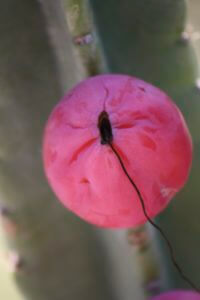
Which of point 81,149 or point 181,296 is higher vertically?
point 81,149

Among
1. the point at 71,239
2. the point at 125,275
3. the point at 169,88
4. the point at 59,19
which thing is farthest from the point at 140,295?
the point at 59,19

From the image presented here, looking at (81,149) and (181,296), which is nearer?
(81,149)

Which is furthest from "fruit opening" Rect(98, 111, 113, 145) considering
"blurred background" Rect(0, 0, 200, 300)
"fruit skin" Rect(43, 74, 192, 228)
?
"blurred background" Rect(0, 0, 200, 300)

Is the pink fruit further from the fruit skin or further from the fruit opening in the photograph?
the fruit opening

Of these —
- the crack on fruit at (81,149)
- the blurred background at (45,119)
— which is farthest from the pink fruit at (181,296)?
the crack on fruit at (81,149)

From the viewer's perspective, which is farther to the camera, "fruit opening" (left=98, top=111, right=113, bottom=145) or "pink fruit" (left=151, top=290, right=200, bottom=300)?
"pink fruit" (left=151, top=290, right=200, bottom=300)

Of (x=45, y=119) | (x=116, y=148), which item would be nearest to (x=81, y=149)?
(x=116, y=148)

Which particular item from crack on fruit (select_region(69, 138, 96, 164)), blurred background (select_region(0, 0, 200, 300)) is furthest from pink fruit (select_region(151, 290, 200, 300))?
crack on fruit (select_region(69, 138, 96, 164))

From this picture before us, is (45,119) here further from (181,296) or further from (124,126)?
(181,296)

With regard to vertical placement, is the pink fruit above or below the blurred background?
below
